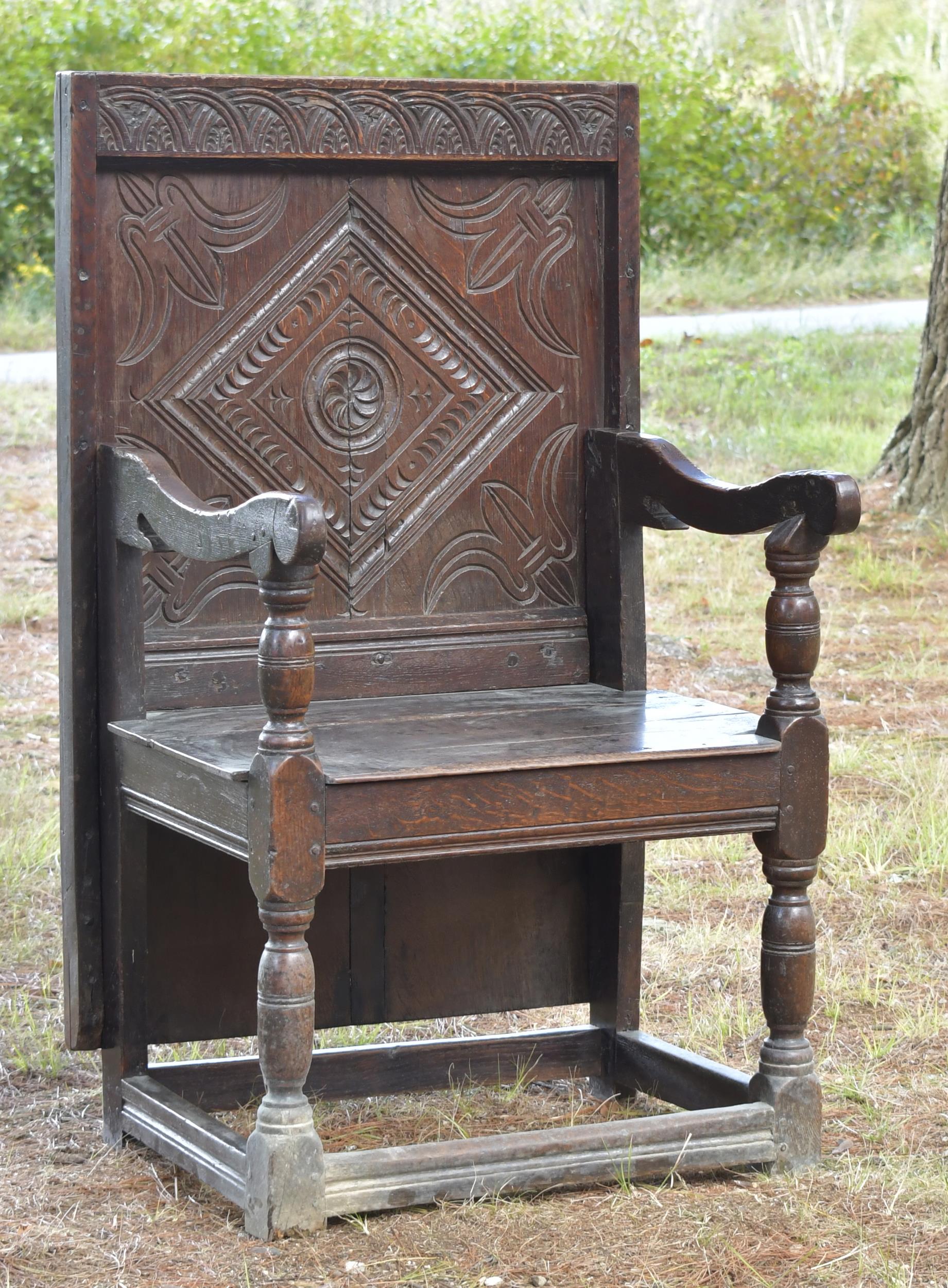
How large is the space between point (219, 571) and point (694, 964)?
1.49 m

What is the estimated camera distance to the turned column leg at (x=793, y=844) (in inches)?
115

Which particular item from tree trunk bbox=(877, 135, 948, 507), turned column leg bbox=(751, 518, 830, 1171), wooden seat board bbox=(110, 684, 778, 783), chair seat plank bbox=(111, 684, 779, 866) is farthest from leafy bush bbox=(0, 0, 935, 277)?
turned column leg bbox=(751, 518, 830, 1171)

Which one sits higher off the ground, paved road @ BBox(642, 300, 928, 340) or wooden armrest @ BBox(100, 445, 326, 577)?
paved road @ BBox(642, 300, 928, 340)

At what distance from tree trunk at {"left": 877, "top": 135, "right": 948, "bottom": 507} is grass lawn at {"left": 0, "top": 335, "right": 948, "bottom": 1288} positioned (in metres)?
0.36

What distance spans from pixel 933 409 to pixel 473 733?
5.35m

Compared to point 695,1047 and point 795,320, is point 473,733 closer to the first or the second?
point 695,1047

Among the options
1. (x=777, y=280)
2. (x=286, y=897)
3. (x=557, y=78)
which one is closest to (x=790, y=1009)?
(x=286, y=897)

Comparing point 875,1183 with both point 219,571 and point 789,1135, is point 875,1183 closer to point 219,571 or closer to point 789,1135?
point 789,1135

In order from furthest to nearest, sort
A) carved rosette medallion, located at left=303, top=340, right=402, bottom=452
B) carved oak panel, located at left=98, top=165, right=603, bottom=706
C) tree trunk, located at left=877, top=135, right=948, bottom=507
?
tree trunk, located at left=877, top=135, right=948, bottom=507 < carved rosette medallion, located at left=303, top=340, right=402, bottom=452 < carved oak panel, located at left=98, top=165, right=603, bottom=706

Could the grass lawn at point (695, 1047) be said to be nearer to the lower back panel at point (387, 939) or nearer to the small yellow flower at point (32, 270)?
the lower back panel at point (387, 939)

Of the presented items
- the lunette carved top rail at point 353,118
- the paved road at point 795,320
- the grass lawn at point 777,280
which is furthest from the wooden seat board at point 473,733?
the grass lawn at point 777,280

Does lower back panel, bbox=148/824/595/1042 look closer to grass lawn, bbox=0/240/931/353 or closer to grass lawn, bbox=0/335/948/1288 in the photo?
grass lawn, bbox=0/335/948/1288

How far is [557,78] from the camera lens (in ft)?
53.5

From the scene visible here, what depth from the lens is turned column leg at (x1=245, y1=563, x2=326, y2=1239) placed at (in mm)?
2570
